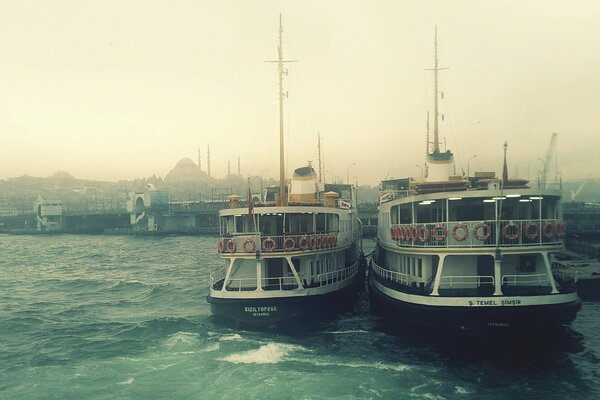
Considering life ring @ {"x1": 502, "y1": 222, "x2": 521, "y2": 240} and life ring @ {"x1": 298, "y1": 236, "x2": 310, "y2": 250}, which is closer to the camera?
life ring @ {"x1": 502, "y1": 222, "x2": 521, "y2": 240}

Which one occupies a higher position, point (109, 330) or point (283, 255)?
point (283, 255)

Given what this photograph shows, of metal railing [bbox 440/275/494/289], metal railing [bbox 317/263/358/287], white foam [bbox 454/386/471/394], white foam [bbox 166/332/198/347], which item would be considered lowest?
white foam [bbox 166/332/198/347]

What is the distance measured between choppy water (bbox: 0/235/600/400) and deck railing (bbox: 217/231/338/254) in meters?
4.53

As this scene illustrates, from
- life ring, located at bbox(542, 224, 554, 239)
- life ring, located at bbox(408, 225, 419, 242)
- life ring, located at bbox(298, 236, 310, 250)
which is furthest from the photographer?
life ring, located at bbox(298, 236, 310, 250)

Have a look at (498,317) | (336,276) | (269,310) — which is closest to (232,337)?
(269,310)

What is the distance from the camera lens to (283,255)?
26.4 m

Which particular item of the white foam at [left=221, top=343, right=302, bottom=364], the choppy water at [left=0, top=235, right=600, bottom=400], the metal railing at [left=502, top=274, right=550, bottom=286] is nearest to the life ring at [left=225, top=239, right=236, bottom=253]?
the choppy water at [left=0, top=235, right=600, bottom=400]

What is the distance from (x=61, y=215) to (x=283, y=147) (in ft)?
505

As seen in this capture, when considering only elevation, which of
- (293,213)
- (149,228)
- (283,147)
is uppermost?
(283,147)

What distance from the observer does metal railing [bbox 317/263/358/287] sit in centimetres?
2877

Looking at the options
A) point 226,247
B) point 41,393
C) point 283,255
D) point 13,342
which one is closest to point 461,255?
point 283,255

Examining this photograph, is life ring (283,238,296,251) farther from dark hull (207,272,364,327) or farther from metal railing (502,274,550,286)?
metal railing (502,274,550,286)

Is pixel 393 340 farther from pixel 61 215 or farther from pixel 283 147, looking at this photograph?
pixel 61 215

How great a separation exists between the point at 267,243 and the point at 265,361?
6.66 meters
